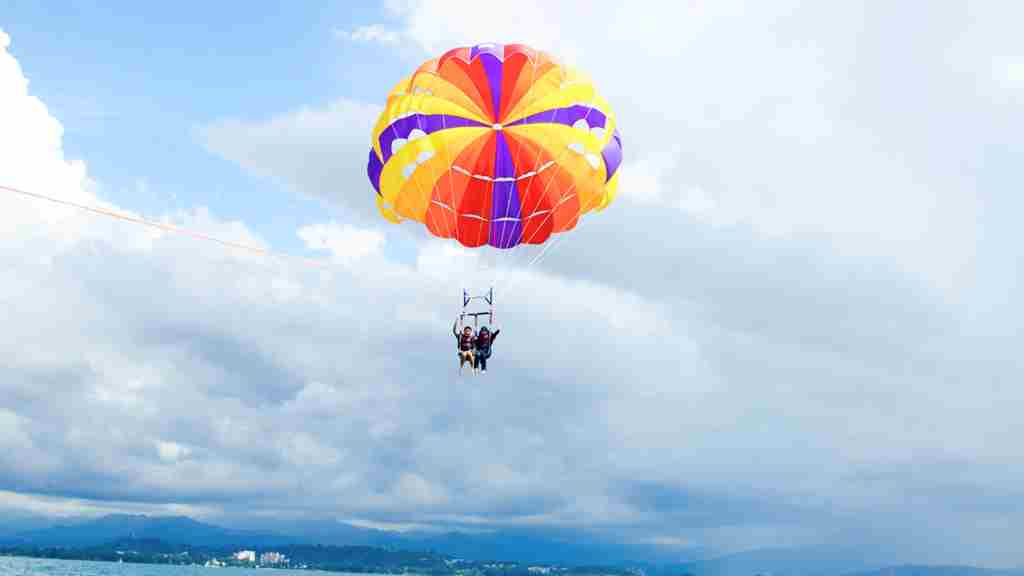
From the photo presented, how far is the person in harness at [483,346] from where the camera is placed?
28969 mm

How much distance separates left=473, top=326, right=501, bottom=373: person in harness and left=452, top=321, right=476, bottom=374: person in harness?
0.33ft

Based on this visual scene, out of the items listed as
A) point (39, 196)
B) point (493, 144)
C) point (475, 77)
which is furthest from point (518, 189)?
point (39, 196)

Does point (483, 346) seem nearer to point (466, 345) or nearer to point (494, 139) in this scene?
point (466, 345)

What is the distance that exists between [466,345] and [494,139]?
619cm

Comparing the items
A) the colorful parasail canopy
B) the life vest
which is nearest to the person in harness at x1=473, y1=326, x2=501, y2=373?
the life vest

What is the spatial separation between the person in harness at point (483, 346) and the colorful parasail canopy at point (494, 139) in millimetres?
3994

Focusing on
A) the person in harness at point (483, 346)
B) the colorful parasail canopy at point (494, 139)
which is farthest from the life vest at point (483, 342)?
the colorful parasail canopy at point (494, 139)

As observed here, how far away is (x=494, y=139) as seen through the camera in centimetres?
2922

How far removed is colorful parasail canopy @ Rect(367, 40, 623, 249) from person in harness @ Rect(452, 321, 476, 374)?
3.83 meters

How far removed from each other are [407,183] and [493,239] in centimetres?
337

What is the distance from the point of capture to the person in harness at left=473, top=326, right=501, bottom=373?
29.0 metres

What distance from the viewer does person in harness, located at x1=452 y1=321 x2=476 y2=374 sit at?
94.7ft

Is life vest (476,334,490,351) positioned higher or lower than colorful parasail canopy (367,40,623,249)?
lower

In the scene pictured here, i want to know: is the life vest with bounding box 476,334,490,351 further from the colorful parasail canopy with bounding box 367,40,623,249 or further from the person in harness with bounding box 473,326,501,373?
the colorful parasail canopy with bounding box 367,40,623,249
